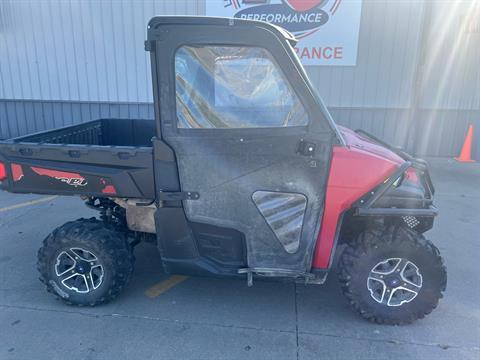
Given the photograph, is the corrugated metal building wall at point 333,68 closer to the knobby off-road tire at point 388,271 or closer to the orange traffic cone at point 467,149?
the orange traffic cone at point 467,149

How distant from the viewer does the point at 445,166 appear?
7762mm

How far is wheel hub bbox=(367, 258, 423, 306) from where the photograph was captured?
2.81 metres

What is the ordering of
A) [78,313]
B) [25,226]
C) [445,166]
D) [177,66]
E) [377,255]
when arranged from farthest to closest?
[445,166] → [25,226] → [78,313] → [377,255] → [177,66]

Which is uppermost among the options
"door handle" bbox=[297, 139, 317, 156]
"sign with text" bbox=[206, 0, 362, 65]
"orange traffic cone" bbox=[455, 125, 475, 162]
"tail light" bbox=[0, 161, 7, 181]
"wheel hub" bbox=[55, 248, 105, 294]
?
"sign with text" bbox=[206, 0, 362, 65]

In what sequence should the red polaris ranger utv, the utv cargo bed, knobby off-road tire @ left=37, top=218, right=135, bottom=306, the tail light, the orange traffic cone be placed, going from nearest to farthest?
the red polaris ranger utv → the utv cargo bed → the tail light → knobby off-road tire @ left=37, top=218, right=135, bottom=306 → the orange traffic cone

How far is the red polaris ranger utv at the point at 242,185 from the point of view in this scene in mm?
2512

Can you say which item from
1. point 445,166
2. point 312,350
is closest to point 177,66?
point 312,350

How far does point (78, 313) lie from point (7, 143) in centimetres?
145

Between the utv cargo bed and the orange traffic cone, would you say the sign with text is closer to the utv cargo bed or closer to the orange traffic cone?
the orange traffic cone

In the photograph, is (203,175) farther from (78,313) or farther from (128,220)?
(78,313)

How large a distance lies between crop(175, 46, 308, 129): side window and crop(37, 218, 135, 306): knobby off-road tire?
120 cm

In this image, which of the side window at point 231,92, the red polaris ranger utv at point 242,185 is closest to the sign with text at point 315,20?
the red polaris ranger utv at point 242,185

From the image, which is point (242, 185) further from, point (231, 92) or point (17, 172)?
point (17, 172)

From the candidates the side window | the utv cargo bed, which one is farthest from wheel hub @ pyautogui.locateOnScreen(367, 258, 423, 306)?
the utv cargo bed
